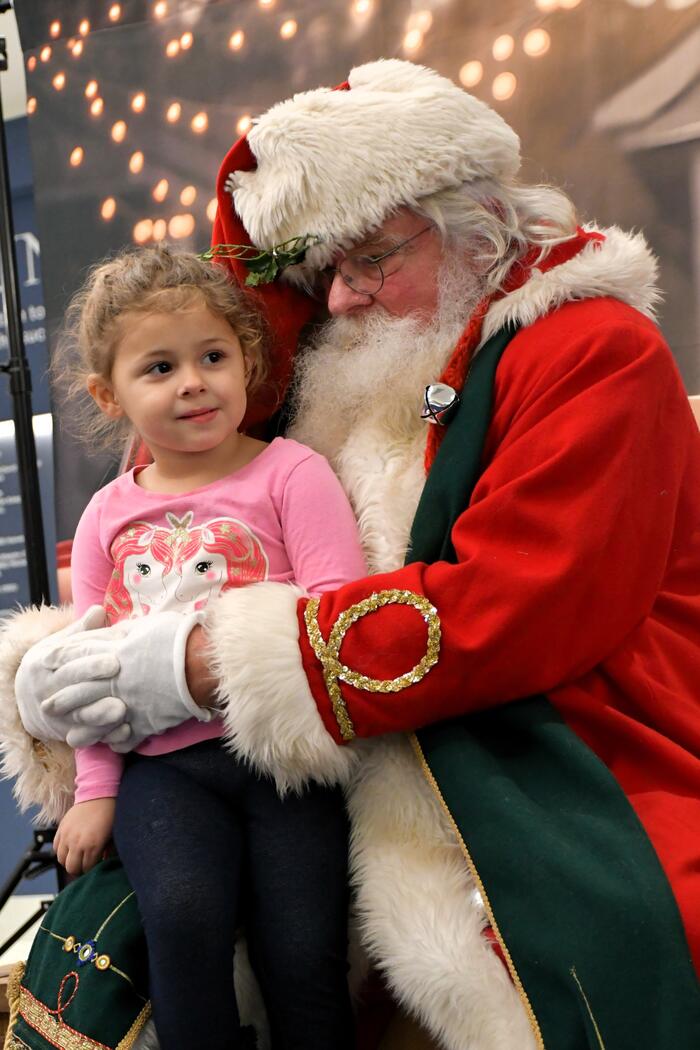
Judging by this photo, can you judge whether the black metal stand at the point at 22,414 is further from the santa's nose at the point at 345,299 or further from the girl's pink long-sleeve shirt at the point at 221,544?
the santa's nose at the point at 345,299

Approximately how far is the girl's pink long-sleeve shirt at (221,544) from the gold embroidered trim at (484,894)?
0.94 feet

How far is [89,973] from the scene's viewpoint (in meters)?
1.40

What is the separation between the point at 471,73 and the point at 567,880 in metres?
2.09

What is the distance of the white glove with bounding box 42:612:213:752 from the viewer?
1450 millimetres

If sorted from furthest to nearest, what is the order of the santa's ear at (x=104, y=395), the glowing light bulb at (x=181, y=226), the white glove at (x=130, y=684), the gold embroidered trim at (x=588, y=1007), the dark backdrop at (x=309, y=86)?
the glowing light bulb at (x=181, y=226)
the dark backdrop at (x=309, y=86)
the santa's ear at (x=104, y=395)
the white glove at (x=130, y=684)
the gold embroidered trim at (x=588, y=1007)

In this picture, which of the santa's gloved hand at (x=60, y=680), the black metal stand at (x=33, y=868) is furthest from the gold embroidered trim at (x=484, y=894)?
the black metal stand at (x=33, y=868)

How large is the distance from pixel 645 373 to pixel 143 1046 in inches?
44.9

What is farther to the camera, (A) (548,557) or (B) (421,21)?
(B) (421,21)

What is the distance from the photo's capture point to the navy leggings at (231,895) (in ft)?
4.35

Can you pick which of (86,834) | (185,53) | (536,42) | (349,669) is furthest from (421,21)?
(86,834)

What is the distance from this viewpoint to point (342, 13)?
2766mm

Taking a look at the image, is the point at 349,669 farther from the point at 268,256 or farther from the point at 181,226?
the point at 181,226

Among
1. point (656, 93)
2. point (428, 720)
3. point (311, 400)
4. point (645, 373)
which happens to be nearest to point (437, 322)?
point (311, 400)

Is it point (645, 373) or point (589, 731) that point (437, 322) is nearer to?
point (645, 373)
